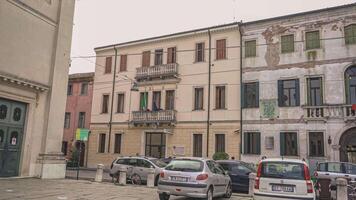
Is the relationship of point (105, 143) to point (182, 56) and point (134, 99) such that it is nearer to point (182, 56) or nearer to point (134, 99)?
point (134, 99)

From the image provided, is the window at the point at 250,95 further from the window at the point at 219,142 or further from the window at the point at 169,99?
the window at the point at 169,99

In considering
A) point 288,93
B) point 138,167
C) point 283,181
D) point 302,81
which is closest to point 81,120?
point 138,167

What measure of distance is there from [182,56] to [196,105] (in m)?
4.77

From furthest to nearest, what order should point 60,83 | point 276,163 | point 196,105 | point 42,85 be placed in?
point 196,105, point 60,83, point 42,85, point 276,163

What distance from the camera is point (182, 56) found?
29.7 meters

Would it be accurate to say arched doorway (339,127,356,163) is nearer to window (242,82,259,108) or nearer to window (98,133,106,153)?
window (242,82,259,108)

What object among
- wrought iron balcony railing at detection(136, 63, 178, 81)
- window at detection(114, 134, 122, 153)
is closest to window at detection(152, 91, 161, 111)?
wrought iron balcony railing at detection(136, 63, 178, 81)

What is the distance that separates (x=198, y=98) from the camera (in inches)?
1117

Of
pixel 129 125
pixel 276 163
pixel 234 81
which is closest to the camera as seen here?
pixel 276 163

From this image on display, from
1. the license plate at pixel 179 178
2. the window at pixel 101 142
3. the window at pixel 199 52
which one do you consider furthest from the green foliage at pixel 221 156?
the license plate at pixel 179 178

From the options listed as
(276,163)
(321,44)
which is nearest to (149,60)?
(321,44)

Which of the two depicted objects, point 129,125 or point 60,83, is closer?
point 60,83

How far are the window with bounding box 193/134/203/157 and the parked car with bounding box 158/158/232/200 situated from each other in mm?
14797

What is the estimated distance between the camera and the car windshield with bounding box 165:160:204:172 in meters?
11.5
